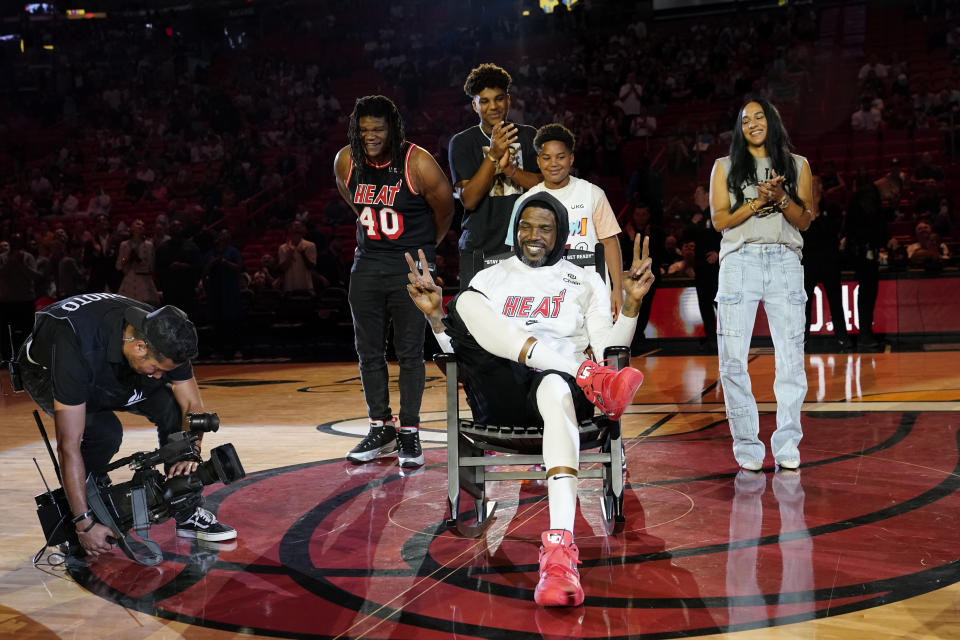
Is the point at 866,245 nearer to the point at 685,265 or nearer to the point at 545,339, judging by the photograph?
the point at 685,265

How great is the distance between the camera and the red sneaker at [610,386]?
9.47ft

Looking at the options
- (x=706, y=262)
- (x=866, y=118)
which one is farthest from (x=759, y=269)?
(x=866, y=118)

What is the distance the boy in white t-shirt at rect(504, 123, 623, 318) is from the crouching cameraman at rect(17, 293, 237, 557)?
1.68 metres

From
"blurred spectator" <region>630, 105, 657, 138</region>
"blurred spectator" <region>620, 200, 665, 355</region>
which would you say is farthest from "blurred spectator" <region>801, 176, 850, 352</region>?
"blurred spectator" <region>630, 105, 657, 138</region>

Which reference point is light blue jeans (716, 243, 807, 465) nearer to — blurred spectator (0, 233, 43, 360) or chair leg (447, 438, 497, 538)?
chair leg (447, 438, 497, 538)

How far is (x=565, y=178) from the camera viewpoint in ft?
14.2

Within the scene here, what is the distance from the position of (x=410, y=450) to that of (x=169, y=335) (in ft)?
6.35

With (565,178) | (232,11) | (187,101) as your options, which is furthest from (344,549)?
(232,11)

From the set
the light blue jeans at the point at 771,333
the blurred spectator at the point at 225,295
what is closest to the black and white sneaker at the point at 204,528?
the light blue jeans at the point at 771,333

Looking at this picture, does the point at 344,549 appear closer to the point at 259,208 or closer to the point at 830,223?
the point at 830,223

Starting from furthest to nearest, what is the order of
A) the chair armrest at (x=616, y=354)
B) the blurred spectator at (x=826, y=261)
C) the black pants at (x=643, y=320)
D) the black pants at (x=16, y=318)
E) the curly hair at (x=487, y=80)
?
1. the black pants at (x=16, y=318)
2. the black pants at (x=643, y=320)
3. the blurred spectator at (x=826, y=261)
4. the curly hair at (x=487, y=80)
5. the chair armrest at (x=616, y=354)

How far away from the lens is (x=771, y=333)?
4.30 metres

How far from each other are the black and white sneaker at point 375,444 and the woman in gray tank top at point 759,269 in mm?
1789

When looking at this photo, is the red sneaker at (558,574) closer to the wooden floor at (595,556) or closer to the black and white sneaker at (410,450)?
the wooden floor at (595,556)
